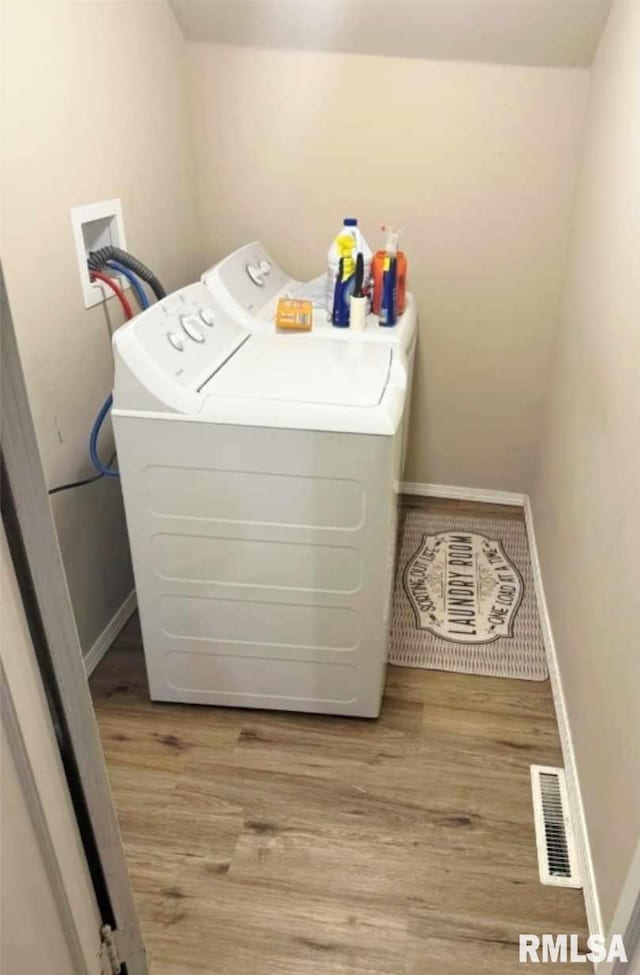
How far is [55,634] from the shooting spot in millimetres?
822

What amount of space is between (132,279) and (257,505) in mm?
807

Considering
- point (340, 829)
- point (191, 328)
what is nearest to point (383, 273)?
point (191, 328)

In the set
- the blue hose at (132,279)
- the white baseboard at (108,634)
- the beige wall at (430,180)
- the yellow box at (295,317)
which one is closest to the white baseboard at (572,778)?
the beige wall at (430,180)

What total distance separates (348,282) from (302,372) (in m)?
0.51

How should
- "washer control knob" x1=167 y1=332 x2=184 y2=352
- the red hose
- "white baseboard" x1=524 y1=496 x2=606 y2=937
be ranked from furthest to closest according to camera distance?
the red hose
"washer control knob" x1=167 y1=332 x2=184 y2=352
"white baseboard" x1=524 y1=496 x2=606 y2=937

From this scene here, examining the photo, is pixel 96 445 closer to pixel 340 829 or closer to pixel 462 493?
pixel 340 829

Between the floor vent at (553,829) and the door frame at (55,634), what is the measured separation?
885 millimetres

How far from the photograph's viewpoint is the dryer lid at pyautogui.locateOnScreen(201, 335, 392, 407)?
1.56 metres

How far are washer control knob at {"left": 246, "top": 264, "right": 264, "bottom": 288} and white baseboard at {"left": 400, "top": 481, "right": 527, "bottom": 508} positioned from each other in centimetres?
106

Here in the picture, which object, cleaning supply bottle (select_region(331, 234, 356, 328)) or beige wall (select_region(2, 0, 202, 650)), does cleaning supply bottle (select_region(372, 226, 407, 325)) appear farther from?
beige wall (select_region(2, 0, 202, 650))

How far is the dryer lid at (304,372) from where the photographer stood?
5.13 feet

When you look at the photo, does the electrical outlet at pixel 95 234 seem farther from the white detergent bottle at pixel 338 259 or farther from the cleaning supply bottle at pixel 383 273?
the cleaning supply bottle at pixel 383 273

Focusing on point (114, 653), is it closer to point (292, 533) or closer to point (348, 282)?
point (292, 533)

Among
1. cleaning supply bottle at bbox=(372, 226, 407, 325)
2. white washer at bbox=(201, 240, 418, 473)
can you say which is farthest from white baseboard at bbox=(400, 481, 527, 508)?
cleaning supply bottle at bbox=(372, 226, 407, 325)
